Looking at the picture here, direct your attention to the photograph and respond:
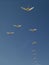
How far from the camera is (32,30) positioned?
1445 cm

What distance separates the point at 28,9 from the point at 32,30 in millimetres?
1545

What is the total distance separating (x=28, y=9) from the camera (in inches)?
522

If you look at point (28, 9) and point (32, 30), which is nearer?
point (28, 9)
